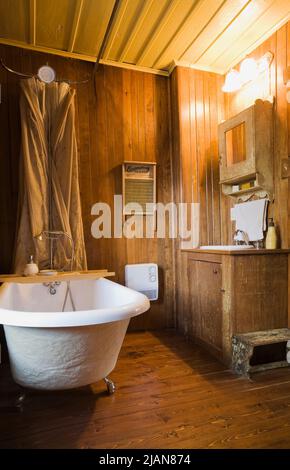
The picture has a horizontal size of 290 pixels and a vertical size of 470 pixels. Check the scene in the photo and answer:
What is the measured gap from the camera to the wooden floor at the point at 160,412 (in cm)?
116

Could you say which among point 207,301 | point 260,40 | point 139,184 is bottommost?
point 207,301

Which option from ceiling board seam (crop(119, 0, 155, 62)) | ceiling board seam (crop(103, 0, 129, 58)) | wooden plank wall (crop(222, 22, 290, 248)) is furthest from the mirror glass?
ceiling board seam (crop(103, 0, 129, 58))

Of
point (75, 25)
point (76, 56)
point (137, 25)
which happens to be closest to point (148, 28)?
point (137, 25)

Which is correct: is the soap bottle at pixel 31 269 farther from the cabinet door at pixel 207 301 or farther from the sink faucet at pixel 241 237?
the sink faucet at pixel 241 237

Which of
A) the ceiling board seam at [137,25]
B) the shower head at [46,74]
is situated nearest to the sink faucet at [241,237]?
the ceiling board seam at [137,25]

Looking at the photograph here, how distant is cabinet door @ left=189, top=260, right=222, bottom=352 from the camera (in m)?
1.94

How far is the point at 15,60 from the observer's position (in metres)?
2.27

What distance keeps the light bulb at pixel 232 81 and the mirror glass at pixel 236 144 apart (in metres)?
0.51

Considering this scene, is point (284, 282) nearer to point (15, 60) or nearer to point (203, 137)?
point (203, 137)

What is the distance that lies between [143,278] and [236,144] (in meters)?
1.44

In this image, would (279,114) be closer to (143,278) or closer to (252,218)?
(252,218)

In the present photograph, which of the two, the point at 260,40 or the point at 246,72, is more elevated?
the point at 260,40

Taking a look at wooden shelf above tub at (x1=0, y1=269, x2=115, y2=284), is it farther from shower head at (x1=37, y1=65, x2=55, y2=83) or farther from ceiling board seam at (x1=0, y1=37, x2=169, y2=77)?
ceiling board seam at (x1=0, y1=37, x2=169, y2=77)

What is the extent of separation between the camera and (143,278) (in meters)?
2.58
